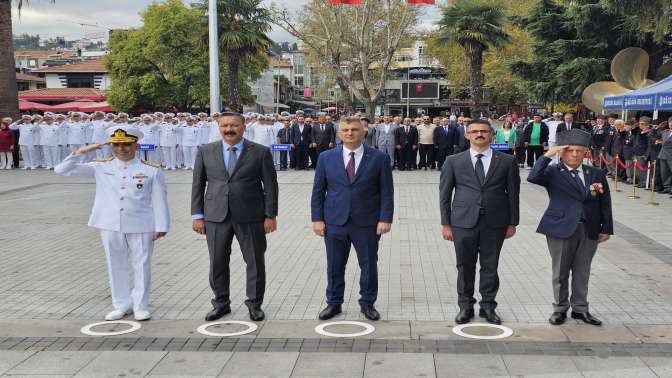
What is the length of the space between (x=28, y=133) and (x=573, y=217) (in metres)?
20.9

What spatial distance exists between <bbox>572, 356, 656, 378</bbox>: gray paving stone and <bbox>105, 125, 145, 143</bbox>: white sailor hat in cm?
409

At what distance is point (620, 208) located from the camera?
42.7ft

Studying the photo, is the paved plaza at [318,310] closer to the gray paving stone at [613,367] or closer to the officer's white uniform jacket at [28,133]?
the gray paving stone at [613,367]

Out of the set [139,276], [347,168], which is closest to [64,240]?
[139,276]

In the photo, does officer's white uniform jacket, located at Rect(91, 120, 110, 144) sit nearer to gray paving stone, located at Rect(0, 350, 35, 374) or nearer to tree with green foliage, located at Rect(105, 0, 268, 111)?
gray paving stone, located at Rect(0, 350, 35, 374)

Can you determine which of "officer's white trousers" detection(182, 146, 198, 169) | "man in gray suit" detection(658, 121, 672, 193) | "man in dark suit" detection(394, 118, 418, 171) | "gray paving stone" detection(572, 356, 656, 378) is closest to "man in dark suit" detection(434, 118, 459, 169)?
"man in dark suit" detection(394, 118, 418, 171)

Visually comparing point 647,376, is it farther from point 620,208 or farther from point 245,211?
point 620,208

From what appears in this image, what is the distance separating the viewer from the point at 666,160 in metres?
15.1

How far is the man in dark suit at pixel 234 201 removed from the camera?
5762 mm

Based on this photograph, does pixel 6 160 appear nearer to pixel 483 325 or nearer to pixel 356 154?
pixel 356 154

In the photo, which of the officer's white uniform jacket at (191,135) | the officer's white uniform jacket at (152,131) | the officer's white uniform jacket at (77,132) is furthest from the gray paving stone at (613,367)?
the officer's white uniform jacket at (77,132)

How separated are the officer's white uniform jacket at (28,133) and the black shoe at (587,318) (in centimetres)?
2080

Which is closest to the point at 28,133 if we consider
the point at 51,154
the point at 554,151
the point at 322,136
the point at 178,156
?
the point at 51,154

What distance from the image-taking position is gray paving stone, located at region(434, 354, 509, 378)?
4.66 metres
